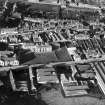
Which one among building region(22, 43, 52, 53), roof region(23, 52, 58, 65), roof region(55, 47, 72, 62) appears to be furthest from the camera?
building region(22, 43, 52, 53)

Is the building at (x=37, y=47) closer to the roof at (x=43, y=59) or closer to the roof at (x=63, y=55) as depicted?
the roof at (x=43, y=59)

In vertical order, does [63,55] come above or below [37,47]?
below

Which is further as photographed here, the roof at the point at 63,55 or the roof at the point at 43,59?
the roof at the point at 63,55

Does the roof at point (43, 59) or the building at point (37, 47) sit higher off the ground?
the building at point (37, 47)

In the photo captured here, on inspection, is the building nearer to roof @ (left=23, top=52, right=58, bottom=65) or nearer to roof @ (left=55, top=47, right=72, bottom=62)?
roof @ (left=23, top=52, right=58, bottom=65)

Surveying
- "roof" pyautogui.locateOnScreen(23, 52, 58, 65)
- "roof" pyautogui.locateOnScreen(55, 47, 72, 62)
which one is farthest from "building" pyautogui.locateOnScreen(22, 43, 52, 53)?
"roof" pyautogui.locateOnScreen(55, 47, 72, 62)

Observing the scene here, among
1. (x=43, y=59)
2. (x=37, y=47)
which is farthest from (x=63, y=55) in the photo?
(x=37, y=47)

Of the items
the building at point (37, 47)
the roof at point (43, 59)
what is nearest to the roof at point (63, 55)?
the roof at point (43, 59)

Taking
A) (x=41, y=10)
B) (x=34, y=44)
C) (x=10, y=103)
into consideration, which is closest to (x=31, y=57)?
(x=34, y=44)

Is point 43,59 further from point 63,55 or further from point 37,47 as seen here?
point 63,55

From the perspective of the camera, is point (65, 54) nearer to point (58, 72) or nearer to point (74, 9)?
point (58, 72)

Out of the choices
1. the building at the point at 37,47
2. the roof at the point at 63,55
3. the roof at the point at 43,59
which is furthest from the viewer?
the building at the point at 37,47

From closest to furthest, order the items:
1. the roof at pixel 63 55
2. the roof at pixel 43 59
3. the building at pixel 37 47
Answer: the roof at pixel 43 59
the roof at pixel 63 55
the building at pixel 37 47
